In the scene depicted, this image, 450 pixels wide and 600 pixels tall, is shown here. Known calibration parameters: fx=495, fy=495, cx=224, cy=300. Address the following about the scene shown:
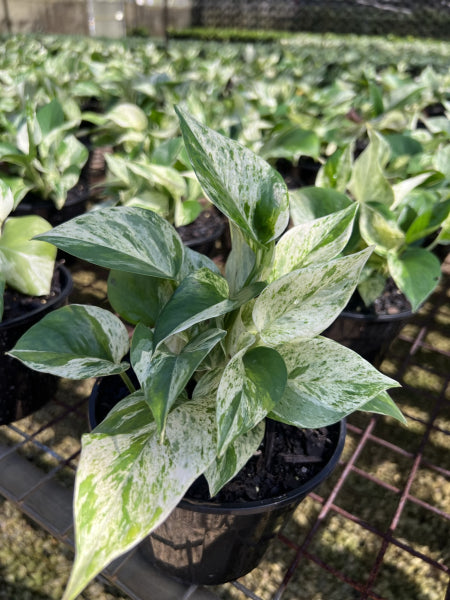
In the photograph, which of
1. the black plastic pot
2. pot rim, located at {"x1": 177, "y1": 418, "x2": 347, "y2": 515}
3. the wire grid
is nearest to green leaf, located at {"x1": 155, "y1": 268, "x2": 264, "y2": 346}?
pot rim, located at {"x1": 177, "y1": 418, "x2": 347, "y2": 515}

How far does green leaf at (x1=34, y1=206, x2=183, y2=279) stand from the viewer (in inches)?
20.4

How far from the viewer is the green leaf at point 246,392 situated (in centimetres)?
48

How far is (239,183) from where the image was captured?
21.9 inches

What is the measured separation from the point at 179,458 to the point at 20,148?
124cm

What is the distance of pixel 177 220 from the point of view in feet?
4.16

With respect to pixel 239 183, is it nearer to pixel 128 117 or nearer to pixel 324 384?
pixel 324 384

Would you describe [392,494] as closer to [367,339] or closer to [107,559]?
[367,339]

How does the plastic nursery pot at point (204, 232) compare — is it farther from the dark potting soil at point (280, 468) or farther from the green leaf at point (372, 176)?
the dark potting soil at point (280, 468)

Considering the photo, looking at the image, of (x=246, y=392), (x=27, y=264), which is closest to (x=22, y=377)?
(x=27, y=264)

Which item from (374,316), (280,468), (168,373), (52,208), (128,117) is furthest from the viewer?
(128,117)

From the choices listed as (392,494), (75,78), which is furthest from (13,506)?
(75,78)

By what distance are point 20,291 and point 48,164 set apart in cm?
62

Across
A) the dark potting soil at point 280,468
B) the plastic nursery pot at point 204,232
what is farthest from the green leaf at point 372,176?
the dark potting soil at point 280,468

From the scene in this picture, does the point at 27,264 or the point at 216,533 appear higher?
the point at 27,264
